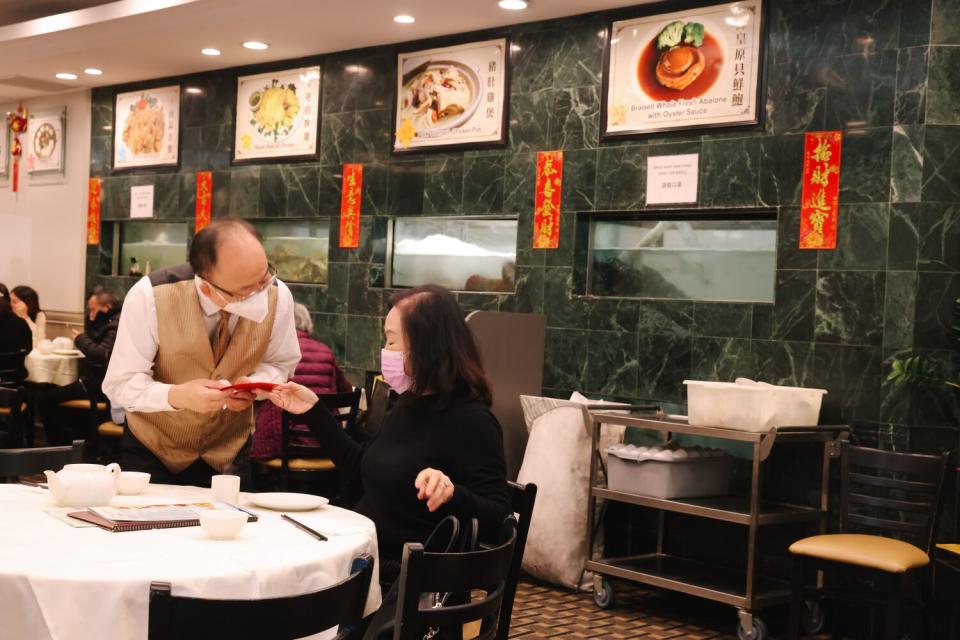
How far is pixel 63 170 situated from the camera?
1025cm

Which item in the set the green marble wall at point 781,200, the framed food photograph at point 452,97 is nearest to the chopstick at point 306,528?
the green marble wall at point 781,200

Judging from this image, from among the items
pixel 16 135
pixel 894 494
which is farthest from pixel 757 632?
pixel 16 135

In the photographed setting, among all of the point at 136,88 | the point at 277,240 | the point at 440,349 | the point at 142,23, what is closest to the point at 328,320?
the point at 277,240

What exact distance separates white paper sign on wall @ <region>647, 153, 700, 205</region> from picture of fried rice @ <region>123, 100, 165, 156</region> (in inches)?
195

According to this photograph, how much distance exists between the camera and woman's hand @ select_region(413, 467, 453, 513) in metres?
2.60

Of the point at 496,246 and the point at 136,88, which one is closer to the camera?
the point at 496,246

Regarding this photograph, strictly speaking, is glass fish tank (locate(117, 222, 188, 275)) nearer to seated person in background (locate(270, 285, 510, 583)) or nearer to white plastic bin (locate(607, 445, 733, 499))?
white plastic bin (locate(607, 445, 733, 499))

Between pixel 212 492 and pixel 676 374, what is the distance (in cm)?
359

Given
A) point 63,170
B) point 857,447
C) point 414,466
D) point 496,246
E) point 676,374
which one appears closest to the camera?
point 414,466

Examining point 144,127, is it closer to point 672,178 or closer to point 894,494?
point 672,178

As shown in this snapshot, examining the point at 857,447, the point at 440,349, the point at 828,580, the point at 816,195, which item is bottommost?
the point at 828,580

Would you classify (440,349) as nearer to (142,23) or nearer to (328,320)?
(328,320)

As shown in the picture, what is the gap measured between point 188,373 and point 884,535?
11.3 feet

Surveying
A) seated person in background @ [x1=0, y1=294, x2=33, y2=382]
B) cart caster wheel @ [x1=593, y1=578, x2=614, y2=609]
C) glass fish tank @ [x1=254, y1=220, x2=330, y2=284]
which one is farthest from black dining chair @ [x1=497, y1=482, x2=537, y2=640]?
seated person in background @ [x1=0, y1=294, x2=33, y2=382]
